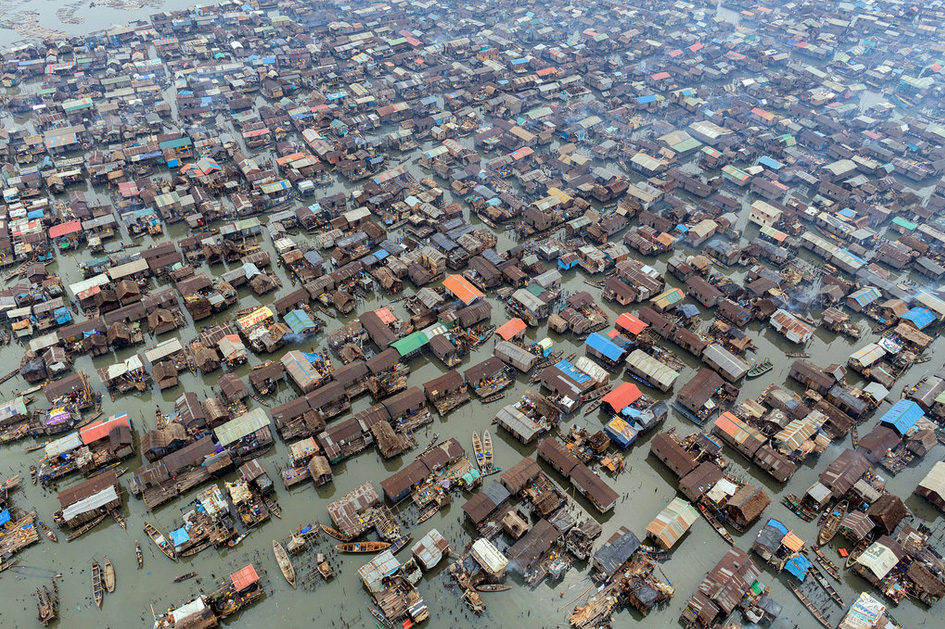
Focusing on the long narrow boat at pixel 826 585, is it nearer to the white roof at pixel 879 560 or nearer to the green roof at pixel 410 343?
the white roof at pixel 879 560

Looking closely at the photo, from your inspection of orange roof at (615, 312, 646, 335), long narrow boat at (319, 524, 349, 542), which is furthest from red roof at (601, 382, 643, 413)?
long narrow boat at (319, 524, 349, 542)

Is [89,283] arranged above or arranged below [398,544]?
above

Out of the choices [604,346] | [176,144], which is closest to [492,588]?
[604,346]

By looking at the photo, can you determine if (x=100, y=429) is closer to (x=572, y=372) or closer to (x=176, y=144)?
(x=572, y=372)

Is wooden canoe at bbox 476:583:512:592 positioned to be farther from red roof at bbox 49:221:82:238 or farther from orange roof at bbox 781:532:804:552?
red roof at bbox 49:221:82:238

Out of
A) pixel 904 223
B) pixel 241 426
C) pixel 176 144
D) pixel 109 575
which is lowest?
pixel 109 575

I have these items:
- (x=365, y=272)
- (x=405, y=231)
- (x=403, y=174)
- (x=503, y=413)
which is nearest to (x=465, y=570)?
(x=503, y=413)
